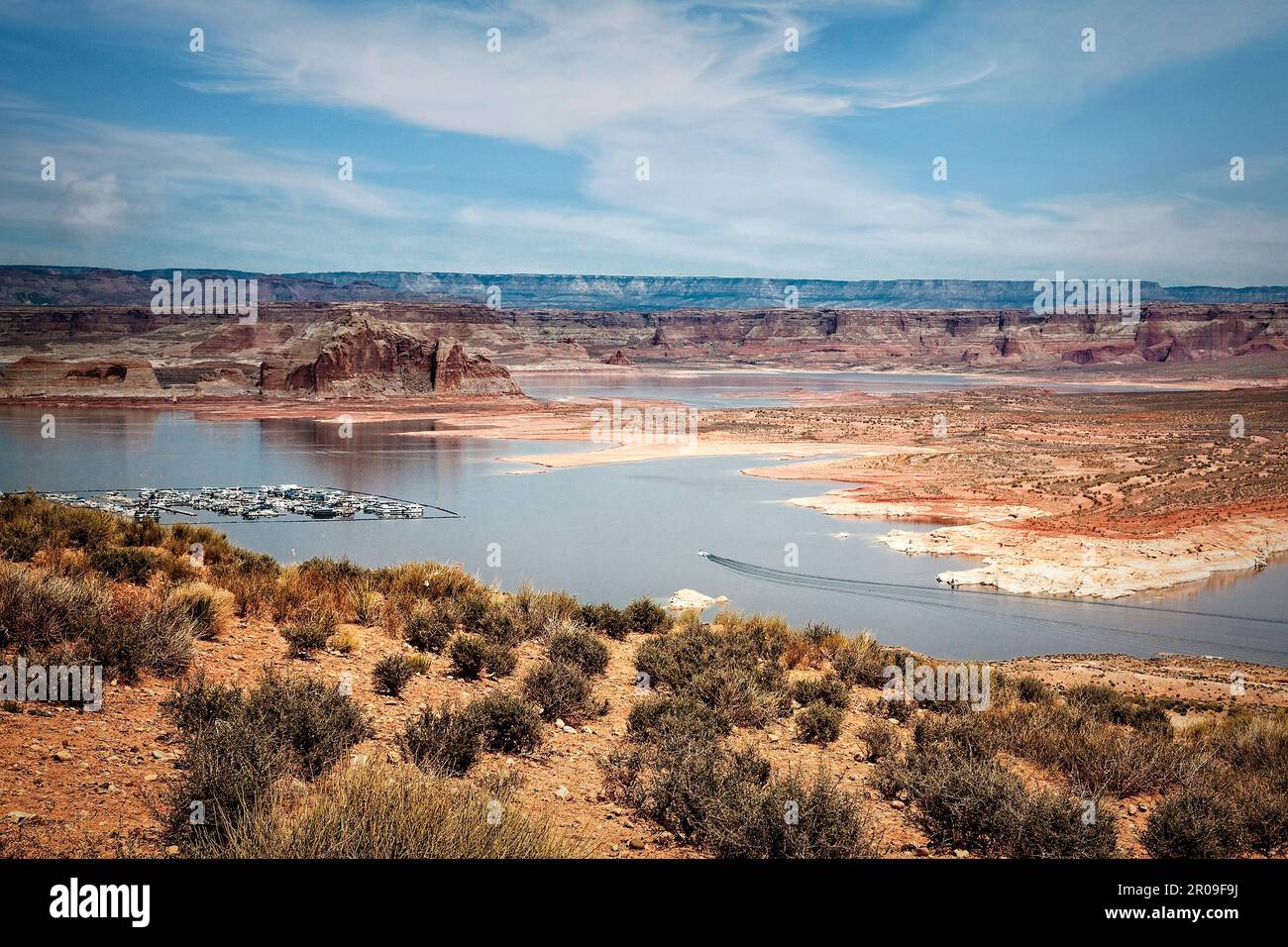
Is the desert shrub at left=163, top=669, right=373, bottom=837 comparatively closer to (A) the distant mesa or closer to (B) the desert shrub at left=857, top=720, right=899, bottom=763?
(B) the desert shrub at left=857, top=720, right=899, bottom=763

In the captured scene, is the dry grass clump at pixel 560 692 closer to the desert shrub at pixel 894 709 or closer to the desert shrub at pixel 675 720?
the desert shrub at pixel 675 720

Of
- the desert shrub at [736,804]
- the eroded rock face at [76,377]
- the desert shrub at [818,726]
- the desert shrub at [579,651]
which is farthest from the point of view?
the eroded rock face at [76,377]

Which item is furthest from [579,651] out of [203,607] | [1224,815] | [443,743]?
[1224,815]

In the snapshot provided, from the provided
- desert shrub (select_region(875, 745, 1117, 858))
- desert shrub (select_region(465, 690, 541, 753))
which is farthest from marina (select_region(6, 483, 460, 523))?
desert shrub (select_region(875, 745, 1117, 858))

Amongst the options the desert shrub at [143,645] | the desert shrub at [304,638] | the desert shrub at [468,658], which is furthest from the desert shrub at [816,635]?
the desert shrub at [143,645]

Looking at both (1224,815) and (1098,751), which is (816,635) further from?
(1224,815)

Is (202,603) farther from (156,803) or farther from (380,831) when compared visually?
(380,831)

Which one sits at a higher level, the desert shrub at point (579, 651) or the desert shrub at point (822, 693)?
the desert shrub at point (579, 651)
